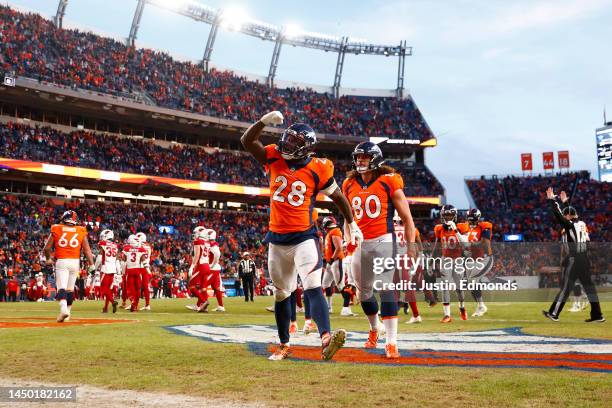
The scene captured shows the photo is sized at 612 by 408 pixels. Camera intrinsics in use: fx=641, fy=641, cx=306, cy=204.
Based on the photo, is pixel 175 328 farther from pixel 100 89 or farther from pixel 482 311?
pixel 100 89

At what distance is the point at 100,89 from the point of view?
4291 cm

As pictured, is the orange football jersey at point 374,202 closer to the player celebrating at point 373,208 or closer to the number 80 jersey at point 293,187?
the player celebrating at point 373,208

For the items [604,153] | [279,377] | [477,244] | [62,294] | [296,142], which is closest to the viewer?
[279,377]

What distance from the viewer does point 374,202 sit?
25.4 feet

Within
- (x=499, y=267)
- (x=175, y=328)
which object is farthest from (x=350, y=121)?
(x=175, y=328)

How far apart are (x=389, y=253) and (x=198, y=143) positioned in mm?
46464

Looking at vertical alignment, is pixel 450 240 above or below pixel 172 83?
below

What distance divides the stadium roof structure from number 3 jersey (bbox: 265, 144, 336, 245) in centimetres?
4595

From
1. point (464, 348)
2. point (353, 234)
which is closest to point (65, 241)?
point (353, 234)

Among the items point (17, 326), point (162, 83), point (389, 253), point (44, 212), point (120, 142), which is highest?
point (162, 83)

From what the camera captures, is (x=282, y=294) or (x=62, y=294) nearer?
A: (x=282, y=294)

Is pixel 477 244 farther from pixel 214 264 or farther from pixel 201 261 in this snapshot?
pixel 201 261

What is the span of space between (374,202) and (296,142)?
A: 4.59 feet

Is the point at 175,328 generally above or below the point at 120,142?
below
